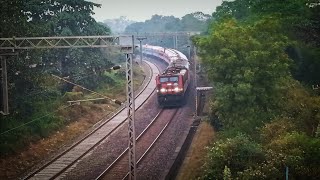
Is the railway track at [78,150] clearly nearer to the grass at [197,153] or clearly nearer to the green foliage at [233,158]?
the grass at [197,153]

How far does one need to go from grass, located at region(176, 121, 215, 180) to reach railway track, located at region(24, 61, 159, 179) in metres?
7.11

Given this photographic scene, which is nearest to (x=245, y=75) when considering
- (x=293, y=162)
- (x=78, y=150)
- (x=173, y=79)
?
(x=293, y=162)

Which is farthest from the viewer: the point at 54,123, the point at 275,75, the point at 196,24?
the point at 196,24

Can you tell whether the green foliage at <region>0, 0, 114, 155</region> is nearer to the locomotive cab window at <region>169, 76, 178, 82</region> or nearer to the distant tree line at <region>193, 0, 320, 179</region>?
the locomotive cab window at <region>169, 76, 178, 82</region>

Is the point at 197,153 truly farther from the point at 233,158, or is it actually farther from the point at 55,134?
the point at 55,134

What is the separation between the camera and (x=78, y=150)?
26.9m

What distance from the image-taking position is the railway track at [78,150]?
75.3 feet

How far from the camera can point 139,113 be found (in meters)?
36.4

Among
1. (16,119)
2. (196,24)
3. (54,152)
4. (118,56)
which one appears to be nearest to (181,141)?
(54,152)

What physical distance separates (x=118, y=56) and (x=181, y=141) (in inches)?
1487

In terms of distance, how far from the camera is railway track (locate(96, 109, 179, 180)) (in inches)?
886

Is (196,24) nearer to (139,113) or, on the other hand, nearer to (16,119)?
(139,113)

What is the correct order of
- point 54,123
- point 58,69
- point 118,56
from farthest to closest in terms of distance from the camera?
point 118,56, point 58,69, point 54,123

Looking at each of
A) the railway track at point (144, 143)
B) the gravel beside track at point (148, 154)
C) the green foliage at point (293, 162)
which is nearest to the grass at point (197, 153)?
the gravel beside track at point (148, 154)
